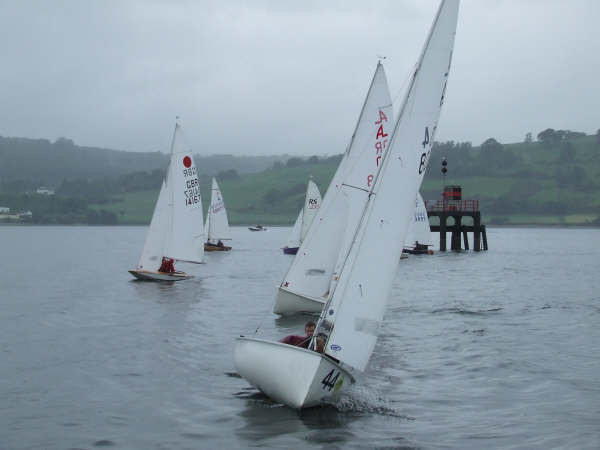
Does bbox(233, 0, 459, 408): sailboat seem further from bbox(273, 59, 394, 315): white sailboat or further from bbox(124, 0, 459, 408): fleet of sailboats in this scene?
bbox(273, 59, 394, 315): white sailboat

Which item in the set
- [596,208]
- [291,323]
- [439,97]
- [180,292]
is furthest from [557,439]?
[596,208]

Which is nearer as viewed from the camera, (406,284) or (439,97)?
(439,97)

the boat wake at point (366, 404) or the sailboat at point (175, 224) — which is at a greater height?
the sailboat at point (175, 224)

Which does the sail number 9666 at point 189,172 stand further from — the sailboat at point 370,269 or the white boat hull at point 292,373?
the sailboat at point 370,269

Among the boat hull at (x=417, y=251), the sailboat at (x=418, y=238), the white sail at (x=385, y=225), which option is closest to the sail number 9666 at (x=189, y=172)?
the white sail at (x=385, y=225)

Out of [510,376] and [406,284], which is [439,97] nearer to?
[510,376]

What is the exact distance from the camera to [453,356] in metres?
20.5

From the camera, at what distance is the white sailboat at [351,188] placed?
22141 millimetres

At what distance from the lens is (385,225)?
1398 cm

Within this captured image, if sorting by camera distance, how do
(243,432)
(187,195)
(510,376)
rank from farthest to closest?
(187,195), (510,376), (243,432)

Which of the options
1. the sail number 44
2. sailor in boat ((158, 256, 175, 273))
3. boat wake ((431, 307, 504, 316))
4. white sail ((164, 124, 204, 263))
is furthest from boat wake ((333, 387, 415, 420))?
white sail ((164, 124, 204, 263))

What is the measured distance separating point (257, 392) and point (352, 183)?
8338 mm

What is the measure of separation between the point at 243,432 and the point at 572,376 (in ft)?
30.0

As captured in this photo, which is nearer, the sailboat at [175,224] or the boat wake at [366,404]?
the boat wake at [366,404]
